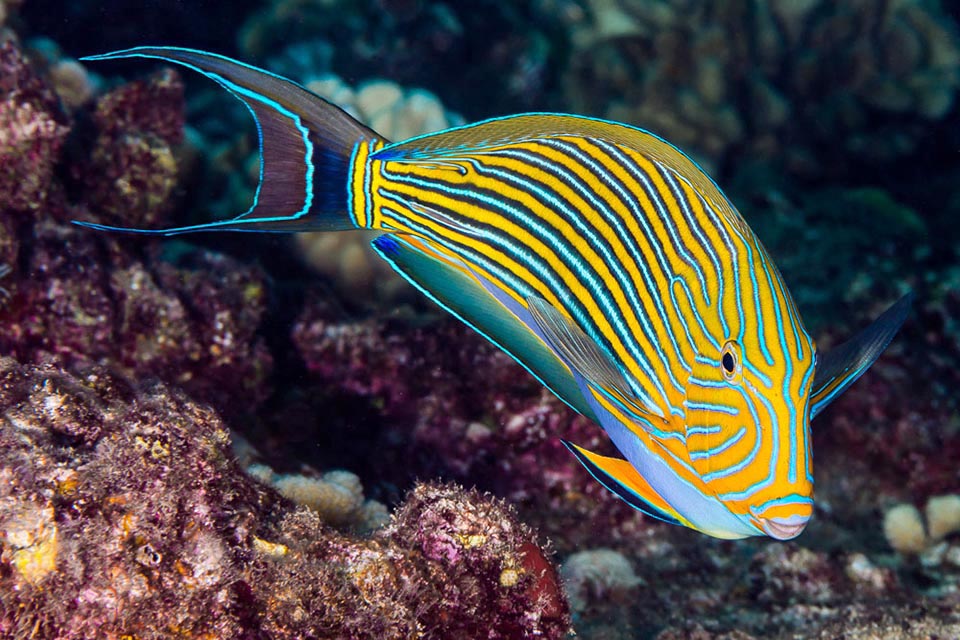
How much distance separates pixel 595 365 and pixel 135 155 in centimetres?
310

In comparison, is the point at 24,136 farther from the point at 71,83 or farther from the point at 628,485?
the point at 628,485

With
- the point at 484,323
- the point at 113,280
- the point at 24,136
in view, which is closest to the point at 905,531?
the point at 484,323

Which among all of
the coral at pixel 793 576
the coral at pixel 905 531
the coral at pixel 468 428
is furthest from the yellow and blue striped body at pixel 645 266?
the coral at pixel 905 531

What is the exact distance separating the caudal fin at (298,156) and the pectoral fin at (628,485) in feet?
3.69

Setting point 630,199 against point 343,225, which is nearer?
point 630,199

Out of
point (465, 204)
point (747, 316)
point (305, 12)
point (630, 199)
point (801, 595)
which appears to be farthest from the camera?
point (305, 12)

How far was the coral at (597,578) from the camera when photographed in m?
3.23

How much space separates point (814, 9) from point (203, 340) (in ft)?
21.3

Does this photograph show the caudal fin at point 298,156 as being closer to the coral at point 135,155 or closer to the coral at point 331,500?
the coral at point 331,500

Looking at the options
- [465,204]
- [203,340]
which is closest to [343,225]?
[465,204]

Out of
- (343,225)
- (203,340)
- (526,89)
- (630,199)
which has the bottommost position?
(203,340)

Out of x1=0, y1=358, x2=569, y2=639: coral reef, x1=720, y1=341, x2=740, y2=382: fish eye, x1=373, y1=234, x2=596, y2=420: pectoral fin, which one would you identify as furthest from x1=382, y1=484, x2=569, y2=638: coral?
x1=720, y1=341, x2=740, y2=382: fish eye

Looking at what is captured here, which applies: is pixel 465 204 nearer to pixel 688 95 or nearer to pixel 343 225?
pixel 343 225

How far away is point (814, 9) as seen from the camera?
6770mm
